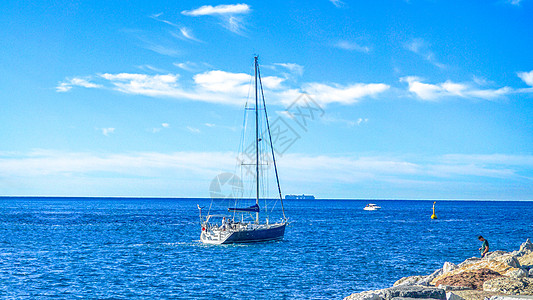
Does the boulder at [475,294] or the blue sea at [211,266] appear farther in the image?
the blue sea at [211,266]

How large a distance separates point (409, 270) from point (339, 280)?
7001 millimetres

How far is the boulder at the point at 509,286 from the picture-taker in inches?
645

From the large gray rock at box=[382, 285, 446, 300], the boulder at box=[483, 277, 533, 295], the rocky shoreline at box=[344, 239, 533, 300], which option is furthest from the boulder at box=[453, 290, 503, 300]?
the large gray rock at box=[382, 285, 446, 300]

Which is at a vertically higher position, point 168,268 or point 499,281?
point 499,281

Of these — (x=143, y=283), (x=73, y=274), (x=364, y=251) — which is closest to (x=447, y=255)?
(x=364, y=251)

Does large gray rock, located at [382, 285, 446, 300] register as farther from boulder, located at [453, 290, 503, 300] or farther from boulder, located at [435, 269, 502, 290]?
boulder, located at [435, 269, 502, 290]

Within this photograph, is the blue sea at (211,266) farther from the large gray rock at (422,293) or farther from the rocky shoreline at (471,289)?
the large gray rock at (422,293)

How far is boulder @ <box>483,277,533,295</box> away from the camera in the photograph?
16.4m

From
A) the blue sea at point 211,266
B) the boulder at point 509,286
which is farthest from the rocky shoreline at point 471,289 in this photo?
the blue sea at point 211,266

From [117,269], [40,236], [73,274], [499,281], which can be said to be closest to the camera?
[499,281]

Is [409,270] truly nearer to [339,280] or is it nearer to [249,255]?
[339,280]

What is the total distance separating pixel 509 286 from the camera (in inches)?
665

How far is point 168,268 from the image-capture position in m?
36.3

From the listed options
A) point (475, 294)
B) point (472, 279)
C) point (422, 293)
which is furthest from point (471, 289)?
point (422, 293)
